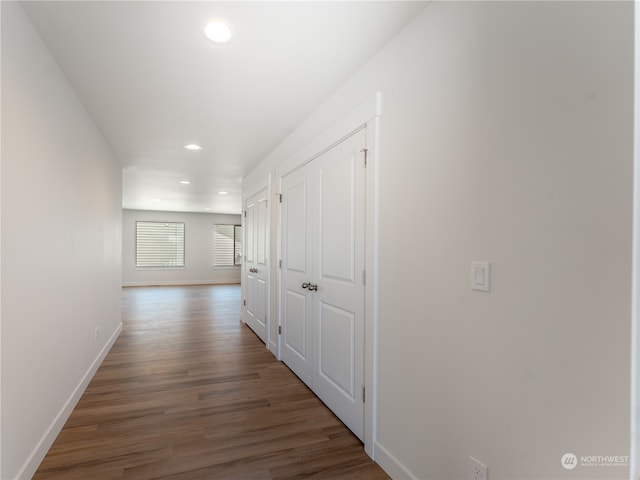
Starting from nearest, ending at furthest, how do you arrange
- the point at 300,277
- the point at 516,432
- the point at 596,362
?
the point at 596,362 → the point at 516,432 → the point at 300,277

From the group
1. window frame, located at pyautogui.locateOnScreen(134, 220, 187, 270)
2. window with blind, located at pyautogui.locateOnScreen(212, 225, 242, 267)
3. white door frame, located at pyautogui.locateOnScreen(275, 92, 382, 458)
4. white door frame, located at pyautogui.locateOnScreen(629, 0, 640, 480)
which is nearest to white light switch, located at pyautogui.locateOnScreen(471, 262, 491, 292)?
white door frame, located at pyautogui.locateOnScreen(629, 0, 640, 480)

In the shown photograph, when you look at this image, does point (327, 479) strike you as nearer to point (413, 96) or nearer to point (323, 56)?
point (413, 96)

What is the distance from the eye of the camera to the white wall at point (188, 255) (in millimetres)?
10500

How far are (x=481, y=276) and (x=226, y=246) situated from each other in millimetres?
10967

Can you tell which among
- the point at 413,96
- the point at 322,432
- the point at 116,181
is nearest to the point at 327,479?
the point at 322,432

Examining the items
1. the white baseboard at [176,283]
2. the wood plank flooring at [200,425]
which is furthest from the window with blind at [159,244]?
the wood plank flooring at [200,425]

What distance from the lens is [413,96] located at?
5.72 feet

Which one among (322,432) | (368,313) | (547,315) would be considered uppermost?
(547,315)

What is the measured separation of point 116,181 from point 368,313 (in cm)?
411

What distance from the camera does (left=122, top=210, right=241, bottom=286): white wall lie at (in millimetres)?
10500

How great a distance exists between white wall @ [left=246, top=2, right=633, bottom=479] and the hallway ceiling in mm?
358

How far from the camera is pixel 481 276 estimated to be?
1.35 metres

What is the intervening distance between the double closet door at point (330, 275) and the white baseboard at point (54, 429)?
5.98 feet

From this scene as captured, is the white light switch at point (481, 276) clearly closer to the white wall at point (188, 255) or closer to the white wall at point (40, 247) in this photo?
the white wall at point (40, 247)
